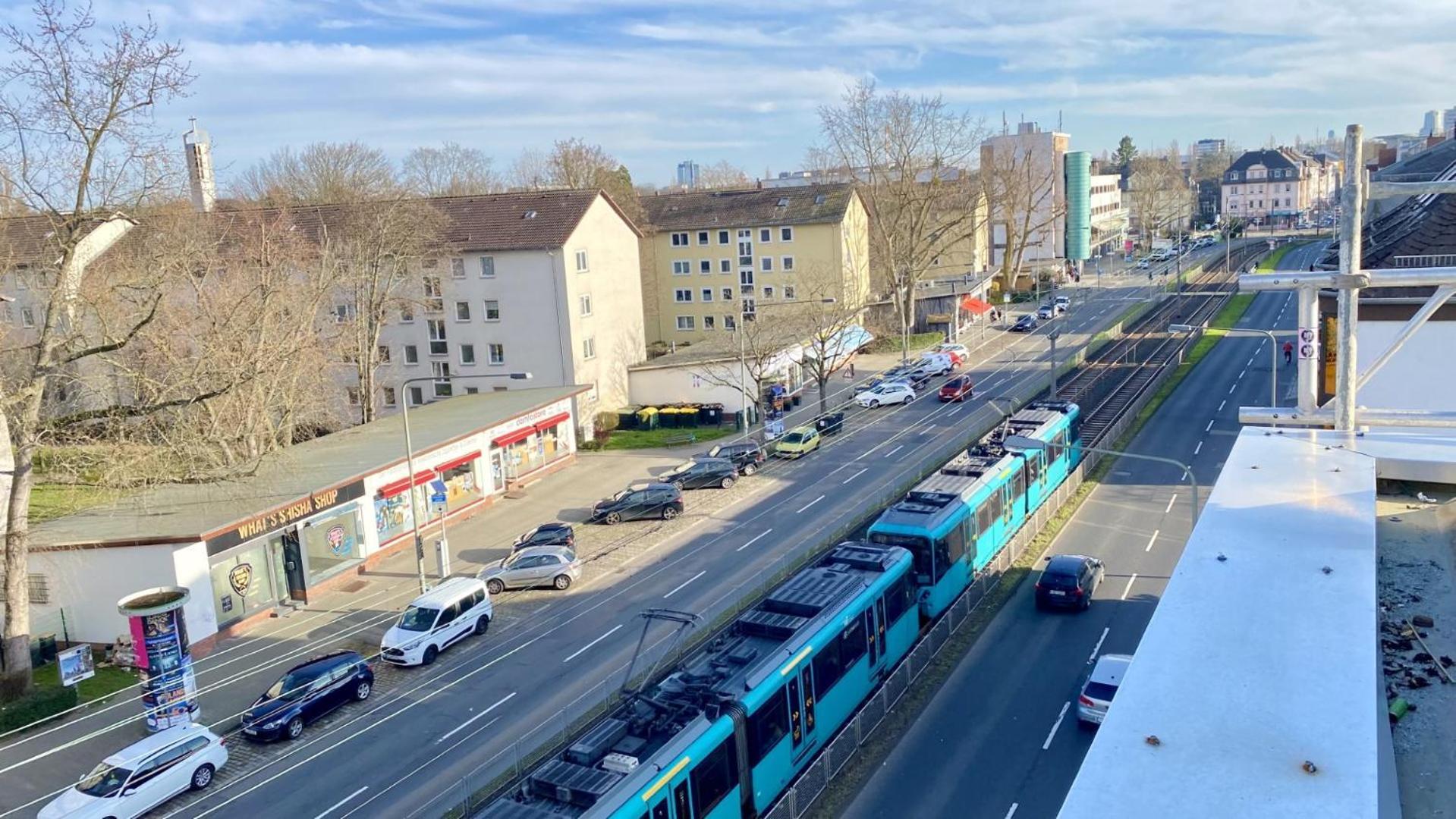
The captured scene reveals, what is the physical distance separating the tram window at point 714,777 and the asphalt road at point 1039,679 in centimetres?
296

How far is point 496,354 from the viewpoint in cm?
4625

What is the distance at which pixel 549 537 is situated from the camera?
29203 mm

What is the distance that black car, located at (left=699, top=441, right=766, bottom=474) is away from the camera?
37.5 metres

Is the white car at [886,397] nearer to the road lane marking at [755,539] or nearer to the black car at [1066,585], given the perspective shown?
the road lane marking at [755,539]

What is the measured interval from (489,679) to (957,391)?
3114 cm

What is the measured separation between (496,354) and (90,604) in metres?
23.5

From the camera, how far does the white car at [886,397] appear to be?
47.9m

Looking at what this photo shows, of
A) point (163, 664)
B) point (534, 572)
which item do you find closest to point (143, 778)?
point (163, 664)

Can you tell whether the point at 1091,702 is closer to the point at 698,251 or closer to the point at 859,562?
the point at 859,562

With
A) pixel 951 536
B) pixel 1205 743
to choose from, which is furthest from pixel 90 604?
pixel 1205 743

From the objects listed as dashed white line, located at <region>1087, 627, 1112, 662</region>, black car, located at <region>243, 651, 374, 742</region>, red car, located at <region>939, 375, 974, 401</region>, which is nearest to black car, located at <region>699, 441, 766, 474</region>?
red car, located at <region>939, 375, 974, 401</region>

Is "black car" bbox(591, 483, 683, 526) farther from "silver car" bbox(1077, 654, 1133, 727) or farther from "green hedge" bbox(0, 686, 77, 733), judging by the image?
"silver car" bbox(1077, 654, 1133, 727)

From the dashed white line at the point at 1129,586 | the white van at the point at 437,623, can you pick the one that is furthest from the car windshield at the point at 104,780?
the dashed white line at the point at 1129,586

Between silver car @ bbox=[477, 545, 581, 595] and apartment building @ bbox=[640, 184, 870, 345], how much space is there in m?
35.2
